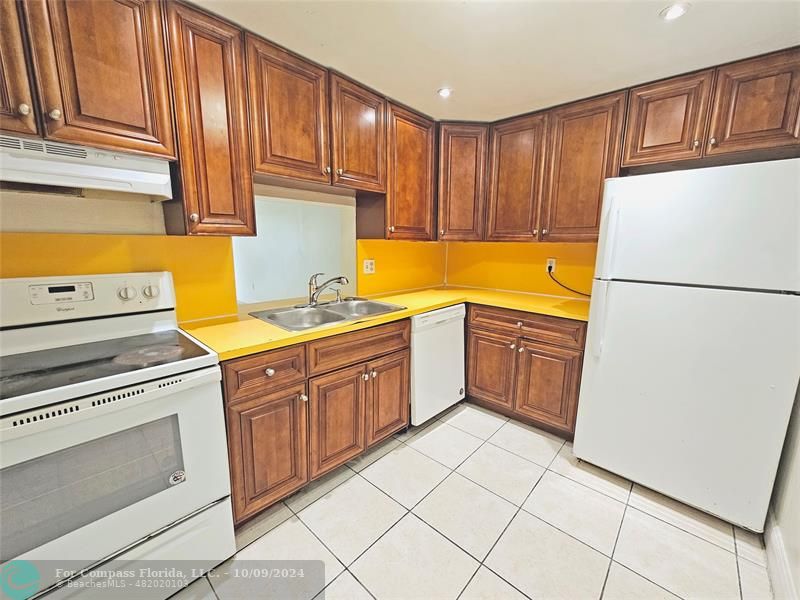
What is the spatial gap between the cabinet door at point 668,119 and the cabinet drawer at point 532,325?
41.3 inches

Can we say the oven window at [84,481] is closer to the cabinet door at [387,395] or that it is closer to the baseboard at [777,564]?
Result: the cabinet door at [387,395]

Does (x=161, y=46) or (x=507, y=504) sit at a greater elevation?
(x=161, y=46)

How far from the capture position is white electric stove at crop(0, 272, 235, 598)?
0.92 m

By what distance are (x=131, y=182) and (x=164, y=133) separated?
25 cm

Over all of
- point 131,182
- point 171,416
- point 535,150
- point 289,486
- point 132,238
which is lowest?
point 289,486

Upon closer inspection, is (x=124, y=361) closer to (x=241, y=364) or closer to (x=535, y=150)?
(x=241, y=364)

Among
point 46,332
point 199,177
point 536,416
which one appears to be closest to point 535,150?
point 536,416

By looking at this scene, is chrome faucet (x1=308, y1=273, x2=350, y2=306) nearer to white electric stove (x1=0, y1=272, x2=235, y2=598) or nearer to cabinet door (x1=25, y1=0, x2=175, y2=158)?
white electric stove (x1=0, y1=272, x2=235, y2=598)

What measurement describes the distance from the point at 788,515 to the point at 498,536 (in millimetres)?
1173

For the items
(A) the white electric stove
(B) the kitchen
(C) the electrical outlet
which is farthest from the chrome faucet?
(A) the white electric stove

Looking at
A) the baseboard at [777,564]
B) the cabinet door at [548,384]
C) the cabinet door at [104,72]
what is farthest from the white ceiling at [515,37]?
the baseboard at [777,564]

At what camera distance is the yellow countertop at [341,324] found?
1.40 meters

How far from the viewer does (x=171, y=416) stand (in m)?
1.15

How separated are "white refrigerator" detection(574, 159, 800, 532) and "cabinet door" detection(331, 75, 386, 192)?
135 cm
